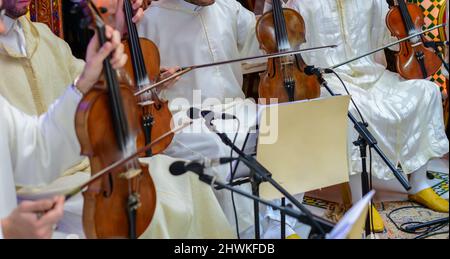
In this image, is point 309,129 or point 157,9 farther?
point 157,9

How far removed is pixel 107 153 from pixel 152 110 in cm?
78

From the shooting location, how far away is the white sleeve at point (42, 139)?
1.63m

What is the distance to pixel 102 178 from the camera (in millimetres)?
1478

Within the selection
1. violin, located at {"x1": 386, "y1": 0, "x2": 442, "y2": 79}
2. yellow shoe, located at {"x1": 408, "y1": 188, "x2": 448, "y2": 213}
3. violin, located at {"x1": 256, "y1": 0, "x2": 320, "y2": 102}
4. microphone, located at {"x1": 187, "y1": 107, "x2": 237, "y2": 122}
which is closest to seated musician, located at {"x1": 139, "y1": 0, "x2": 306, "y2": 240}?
violin, located at {"x1": 256, "y1": 0, "x2": 320, "y2": 102}

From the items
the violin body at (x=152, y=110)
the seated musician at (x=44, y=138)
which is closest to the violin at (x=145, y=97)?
the violin body at (x=152, y=110)

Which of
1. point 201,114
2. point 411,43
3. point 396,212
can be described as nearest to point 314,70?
point 201,114

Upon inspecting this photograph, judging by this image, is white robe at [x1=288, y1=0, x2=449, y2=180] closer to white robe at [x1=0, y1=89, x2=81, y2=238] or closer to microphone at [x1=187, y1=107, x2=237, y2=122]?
microphone at [x1=187, y1=107, x2=237, y2=122]

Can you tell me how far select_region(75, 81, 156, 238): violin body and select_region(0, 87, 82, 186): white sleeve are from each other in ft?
0.59

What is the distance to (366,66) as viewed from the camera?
3.26m

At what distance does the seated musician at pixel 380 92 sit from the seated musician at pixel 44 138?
179cm

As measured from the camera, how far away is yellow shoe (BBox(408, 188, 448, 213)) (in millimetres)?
2949
